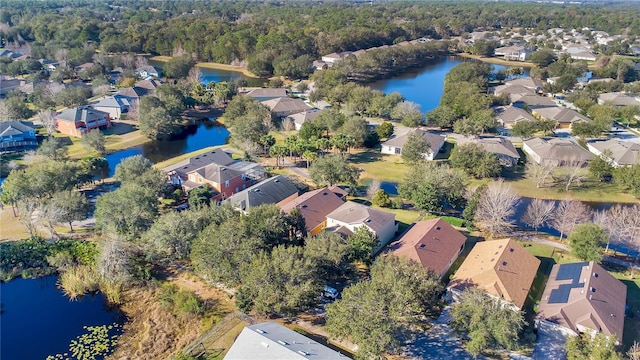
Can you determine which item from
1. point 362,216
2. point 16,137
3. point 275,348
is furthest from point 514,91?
point 16,137

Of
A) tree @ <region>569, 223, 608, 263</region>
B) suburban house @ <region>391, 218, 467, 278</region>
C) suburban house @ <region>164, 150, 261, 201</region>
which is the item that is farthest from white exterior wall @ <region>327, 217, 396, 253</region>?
tree @ <region>569, 223, 608, 263</region>

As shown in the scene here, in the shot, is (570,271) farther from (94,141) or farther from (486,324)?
(94,141)

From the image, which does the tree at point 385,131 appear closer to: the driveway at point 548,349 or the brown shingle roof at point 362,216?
the brown shingle roof at point 362,216

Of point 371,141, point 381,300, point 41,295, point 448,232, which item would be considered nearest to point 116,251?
point 41,295

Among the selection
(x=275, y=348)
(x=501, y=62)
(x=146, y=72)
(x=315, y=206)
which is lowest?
(x=501, y=62)

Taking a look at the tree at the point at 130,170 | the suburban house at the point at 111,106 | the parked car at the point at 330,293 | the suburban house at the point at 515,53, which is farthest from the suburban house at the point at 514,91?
the suburban house at the point at 111,106
